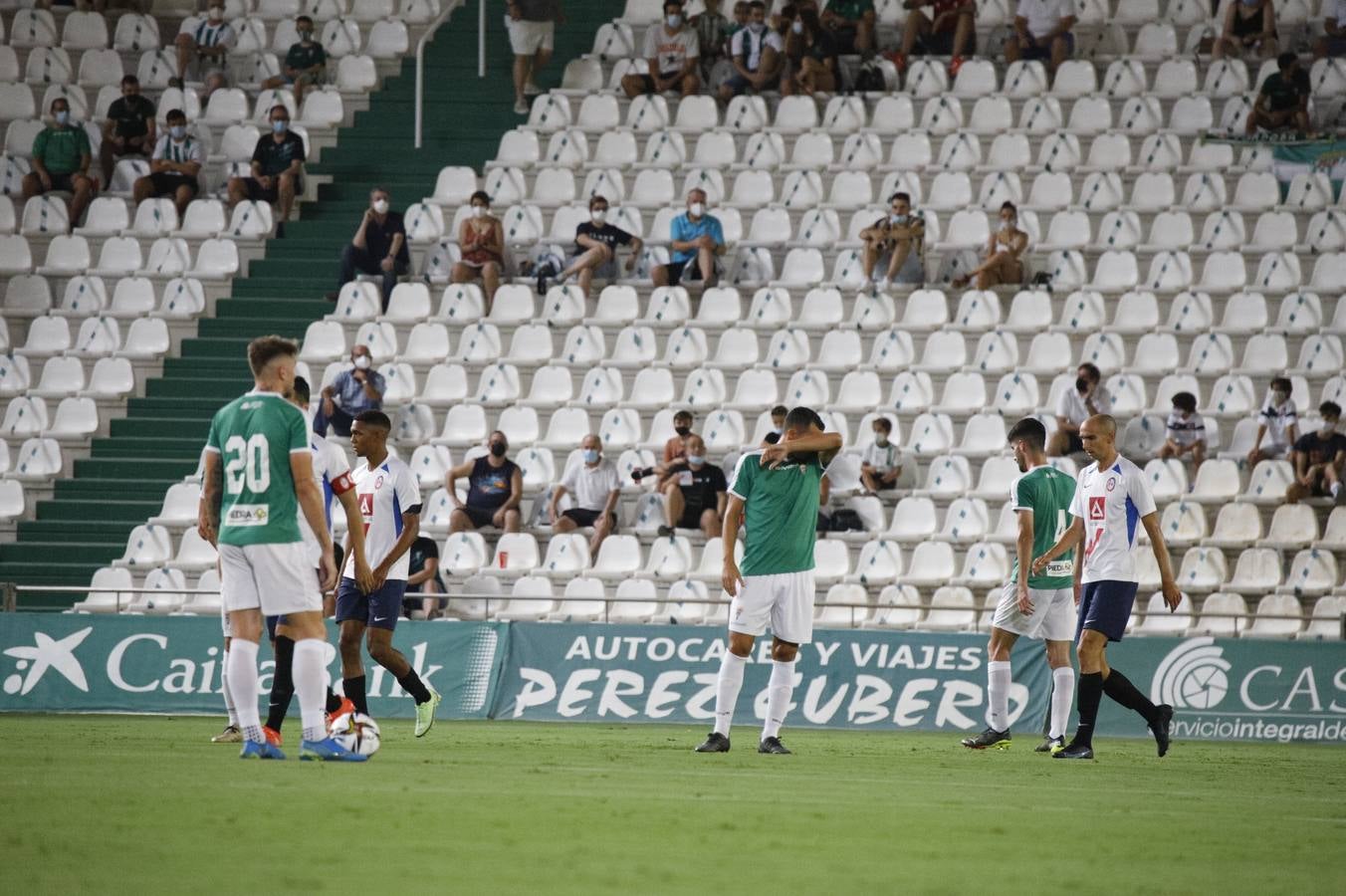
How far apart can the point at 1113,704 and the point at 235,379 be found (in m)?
12.4

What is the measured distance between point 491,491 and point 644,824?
1354 centimetres

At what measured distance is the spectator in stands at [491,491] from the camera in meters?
20.6

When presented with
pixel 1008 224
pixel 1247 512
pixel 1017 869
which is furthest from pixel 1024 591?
pixel 1008 224

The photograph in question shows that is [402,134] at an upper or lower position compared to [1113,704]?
upper

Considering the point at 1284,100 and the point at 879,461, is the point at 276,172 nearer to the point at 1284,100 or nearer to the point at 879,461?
the point at 879,461

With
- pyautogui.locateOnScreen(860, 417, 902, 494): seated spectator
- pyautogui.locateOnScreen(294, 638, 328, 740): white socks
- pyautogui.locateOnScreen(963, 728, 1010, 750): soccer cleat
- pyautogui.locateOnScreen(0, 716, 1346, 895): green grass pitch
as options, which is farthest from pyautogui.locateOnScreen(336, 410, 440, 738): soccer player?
pyautogui.locateOnScreen(860, 417, 902, 494): seated spectator

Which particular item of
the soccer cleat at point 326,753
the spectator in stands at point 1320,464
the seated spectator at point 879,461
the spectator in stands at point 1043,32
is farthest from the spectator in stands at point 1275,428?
the soccer cleat at point 326,753

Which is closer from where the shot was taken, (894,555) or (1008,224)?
(894,555)

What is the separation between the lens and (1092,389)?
20.3m

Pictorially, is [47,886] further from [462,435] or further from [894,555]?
[462,435]

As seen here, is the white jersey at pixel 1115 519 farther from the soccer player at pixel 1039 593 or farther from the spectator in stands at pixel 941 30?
the spectator in stands at pixel 941 30

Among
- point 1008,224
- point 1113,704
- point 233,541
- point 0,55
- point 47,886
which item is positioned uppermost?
point 0,55

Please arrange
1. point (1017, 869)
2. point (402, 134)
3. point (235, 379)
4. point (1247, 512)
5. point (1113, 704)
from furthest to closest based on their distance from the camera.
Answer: point (402, 134), point (235, 379), point (1247, 512), point (1113, 704), point (1017, 869)

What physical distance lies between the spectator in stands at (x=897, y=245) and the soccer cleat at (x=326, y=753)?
14121mm
